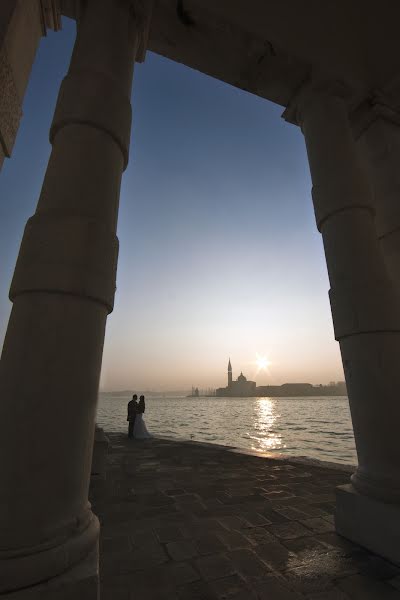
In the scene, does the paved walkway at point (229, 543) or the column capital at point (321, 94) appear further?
the column capital at point (321, 94)

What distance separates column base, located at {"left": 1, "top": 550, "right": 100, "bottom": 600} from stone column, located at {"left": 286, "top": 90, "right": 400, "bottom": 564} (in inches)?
108

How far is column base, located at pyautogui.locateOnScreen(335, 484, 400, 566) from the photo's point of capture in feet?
9.39

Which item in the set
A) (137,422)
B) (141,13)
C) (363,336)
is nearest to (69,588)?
(363,336)

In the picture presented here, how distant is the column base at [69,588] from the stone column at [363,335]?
275 cm

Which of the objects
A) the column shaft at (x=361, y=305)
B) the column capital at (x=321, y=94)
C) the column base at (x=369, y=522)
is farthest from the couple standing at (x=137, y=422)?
the column capital at (x=321, y=94)

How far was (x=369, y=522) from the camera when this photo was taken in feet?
10.1

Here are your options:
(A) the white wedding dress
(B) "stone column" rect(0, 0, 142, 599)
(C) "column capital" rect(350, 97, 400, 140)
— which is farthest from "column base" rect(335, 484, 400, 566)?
(A) the white wedding dress

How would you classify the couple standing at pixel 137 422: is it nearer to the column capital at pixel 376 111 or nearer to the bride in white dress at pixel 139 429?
the bride in white dress at pixel 139 429

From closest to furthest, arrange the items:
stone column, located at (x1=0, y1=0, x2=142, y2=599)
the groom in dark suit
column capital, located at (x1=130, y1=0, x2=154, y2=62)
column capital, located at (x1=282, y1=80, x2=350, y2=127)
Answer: stone column, located at (x1=0, y1=0, x2=142, y2=599), column capital, located at (x1=130, y1=0, x2=154, y2=62), column capital, located at (x1=282, y1=80, x2=350, y2=127), the groom in dark suit

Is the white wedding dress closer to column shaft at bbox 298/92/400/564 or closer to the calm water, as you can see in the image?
the calm water

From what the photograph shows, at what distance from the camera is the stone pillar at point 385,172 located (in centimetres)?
442

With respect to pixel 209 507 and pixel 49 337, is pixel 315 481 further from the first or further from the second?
pixel 49 337

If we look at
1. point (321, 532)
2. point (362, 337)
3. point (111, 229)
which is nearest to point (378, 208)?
point (362, 337)

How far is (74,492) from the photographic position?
1.97 metres
